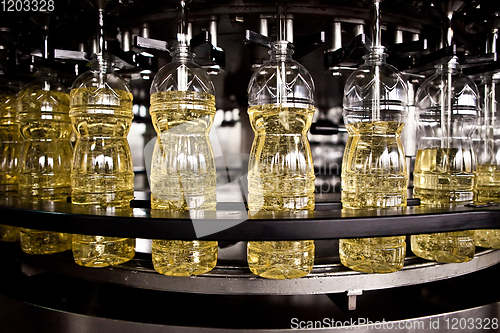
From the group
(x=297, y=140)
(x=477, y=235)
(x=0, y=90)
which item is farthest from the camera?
(x=0, y=90)

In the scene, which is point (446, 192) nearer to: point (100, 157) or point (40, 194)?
point (100, 157)

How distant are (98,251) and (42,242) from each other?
238 mm

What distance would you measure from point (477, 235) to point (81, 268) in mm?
1123

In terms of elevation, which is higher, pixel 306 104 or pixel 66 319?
pixel 306 104

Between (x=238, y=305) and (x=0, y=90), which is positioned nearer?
(x=238, y=305)

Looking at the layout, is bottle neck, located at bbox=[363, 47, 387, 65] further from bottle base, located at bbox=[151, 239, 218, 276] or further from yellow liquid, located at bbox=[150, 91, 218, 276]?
bottle base, located at bbox=[151, 239, 218, 276]

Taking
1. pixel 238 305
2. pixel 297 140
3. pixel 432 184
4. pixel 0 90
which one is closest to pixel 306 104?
pixel 297 140

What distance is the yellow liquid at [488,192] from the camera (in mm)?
949

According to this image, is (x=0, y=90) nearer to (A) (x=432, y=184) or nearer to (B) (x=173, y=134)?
(B) (x=173, y=134)

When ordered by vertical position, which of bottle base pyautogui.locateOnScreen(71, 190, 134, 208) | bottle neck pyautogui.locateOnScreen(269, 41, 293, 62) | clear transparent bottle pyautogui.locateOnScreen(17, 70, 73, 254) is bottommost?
bottle base pyautogui.locateOnScreen(71, 190, 134, 208)

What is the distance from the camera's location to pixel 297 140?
0.80 m

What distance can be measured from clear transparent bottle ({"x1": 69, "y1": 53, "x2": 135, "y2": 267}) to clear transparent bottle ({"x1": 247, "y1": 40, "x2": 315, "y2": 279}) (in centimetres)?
33

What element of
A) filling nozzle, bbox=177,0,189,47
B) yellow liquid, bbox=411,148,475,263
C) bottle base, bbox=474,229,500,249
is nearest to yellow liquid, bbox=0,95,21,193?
filling nozzle, bbox=177,0,189,47

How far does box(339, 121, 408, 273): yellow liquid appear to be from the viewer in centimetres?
79
